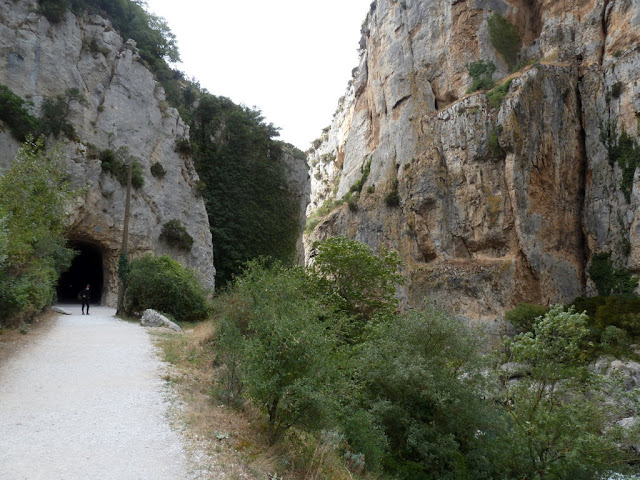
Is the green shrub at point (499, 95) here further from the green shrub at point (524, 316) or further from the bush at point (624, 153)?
the green shrub at point (524, 316)

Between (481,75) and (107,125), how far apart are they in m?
28.9

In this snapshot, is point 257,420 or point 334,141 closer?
point 257,420

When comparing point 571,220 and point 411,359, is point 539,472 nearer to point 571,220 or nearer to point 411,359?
point 411,359

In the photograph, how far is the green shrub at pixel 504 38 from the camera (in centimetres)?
3550

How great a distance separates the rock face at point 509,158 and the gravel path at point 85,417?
1019 inches

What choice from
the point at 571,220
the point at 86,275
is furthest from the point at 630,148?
the point at 86,275

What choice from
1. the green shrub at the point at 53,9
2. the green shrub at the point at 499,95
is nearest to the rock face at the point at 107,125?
the green shrub at the point at 53,9

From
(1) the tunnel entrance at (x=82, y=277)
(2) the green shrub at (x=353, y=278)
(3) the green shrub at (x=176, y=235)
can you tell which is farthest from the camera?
(1) the tunnel entrance at (x=82, y=277)

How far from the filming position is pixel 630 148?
89.6 ft

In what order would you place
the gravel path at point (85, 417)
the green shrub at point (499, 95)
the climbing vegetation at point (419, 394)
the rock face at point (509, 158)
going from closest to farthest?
the gravel path at point (85, 417) → the climbing vegetation at point (419, 394) → the rock face at point (509, 158) → the green shrub at point (499, 95)

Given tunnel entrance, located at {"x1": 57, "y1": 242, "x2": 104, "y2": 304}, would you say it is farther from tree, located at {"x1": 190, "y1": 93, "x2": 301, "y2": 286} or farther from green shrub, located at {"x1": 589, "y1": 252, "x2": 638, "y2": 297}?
green shrub, located at {"x1": 589, "y1": 252, "x2": 638, "y2": 297}

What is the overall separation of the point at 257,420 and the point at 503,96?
31965 mm

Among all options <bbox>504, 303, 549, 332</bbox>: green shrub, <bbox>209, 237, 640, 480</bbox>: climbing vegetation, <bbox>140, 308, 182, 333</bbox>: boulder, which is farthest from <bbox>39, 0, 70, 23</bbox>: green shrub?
<bbox>504, 303, 549, 332</bbox>: green shrub

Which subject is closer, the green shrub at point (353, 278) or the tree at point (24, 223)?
the tree at point (24, 223)
